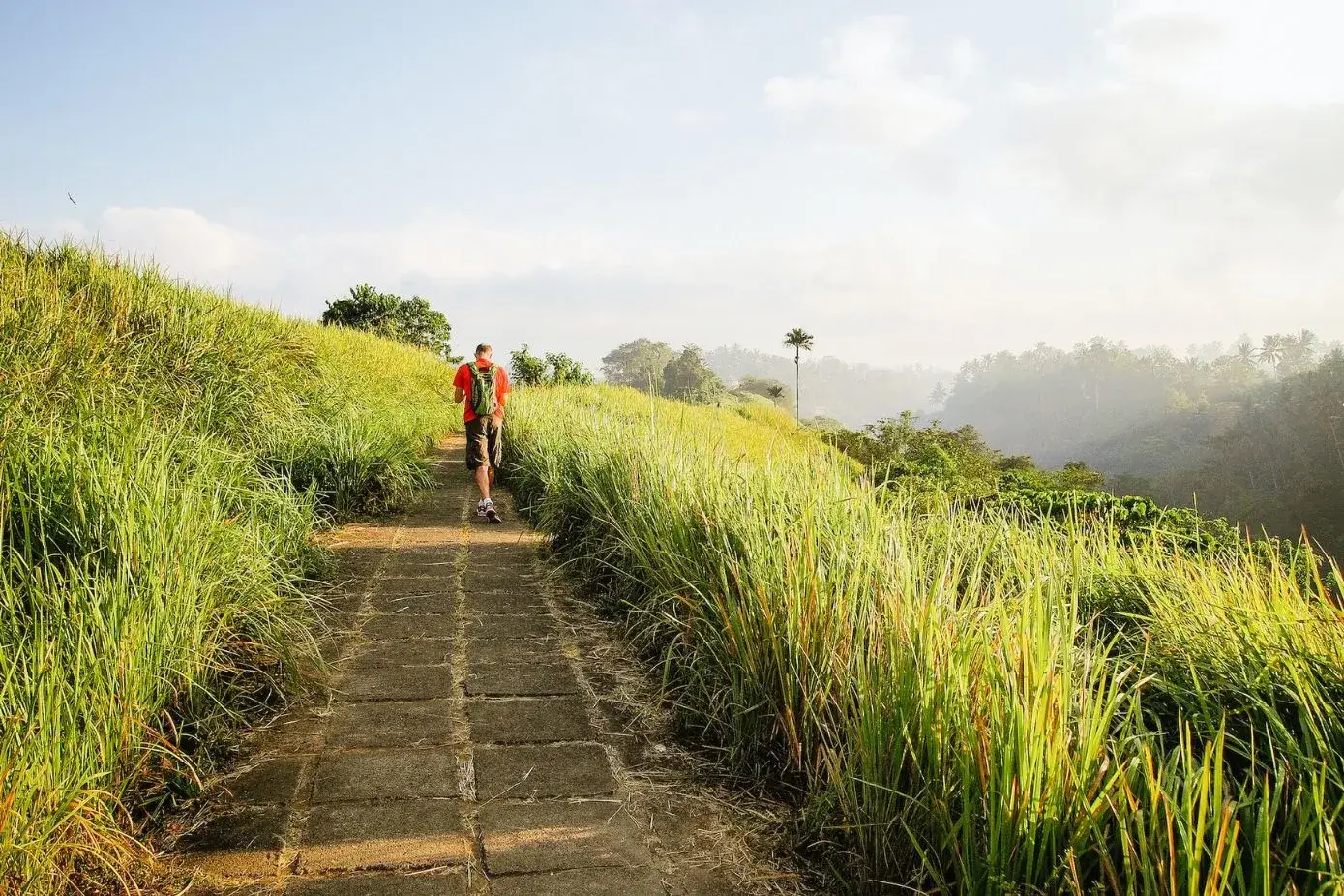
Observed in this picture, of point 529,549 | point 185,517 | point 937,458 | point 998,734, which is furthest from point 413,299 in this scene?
point 998,734

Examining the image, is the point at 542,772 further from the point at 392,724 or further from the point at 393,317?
the point at 393,317

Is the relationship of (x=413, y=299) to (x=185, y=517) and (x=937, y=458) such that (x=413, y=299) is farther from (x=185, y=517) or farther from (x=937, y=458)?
(x=185, y=517)

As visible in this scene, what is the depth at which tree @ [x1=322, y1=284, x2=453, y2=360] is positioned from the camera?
949 inches

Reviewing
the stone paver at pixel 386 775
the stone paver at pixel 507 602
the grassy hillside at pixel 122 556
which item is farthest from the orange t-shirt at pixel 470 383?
the stone paver at pixel 386 775

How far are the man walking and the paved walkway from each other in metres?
3.23

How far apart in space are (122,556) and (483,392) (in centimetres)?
498

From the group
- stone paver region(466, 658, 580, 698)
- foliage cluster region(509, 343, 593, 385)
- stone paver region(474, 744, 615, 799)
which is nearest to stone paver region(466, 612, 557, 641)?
stone paver region(466, 658, 580, 698)

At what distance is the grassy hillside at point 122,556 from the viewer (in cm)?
208

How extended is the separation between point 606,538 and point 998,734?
3408mm

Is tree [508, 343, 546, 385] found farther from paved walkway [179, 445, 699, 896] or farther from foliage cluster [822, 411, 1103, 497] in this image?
paved walkway [179, 445, 699, 896]

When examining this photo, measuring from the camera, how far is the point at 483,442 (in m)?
7.70

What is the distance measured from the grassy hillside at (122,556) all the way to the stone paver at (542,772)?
0.98 metres

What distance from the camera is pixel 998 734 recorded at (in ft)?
5.91

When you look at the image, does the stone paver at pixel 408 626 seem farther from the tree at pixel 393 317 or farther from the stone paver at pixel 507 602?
the tree at pixel 393 317
